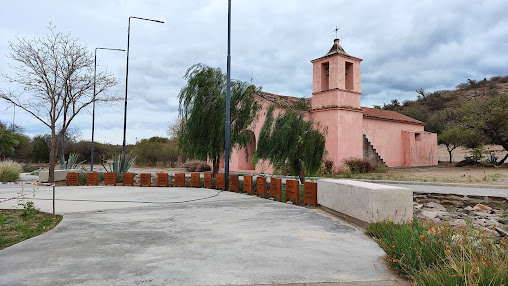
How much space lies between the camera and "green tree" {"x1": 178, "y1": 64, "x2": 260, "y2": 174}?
17203 mm

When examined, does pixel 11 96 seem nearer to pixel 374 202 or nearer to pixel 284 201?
pixel 284 201

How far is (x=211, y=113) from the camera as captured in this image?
57.1 feet

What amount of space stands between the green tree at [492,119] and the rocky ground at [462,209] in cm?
2186

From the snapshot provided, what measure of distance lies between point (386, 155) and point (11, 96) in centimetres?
2845

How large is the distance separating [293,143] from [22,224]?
9.68m

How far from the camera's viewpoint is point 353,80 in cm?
2498

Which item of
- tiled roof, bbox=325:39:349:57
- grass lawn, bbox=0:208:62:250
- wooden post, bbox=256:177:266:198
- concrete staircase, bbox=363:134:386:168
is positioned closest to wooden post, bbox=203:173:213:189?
wooden post, bbox=256:177:266:198

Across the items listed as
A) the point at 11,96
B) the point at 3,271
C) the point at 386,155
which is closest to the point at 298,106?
the point at 3,271

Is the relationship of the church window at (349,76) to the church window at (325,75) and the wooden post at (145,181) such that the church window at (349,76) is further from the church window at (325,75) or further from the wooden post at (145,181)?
the wooden post at (145,181)

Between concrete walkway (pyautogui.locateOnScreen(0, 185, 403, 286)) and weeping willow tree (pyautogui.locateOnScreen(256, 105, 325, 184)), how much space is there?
18.7ft

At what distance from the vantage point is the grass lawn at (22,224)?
6.11 m

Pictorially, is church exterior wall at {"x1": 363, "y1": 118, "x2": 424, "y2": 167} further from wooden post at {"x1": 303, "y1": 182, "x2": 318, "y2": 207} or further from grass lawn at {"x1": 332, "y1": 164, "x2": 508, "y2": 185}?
wooden post at {"x1": 303, "y1": 182, "x2": 318, "y2": 207}

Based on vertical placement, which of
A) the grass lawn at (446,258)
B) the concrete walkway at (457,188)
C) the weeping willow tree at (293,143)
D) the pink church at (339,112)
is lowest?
the grass lawn at (446,258)

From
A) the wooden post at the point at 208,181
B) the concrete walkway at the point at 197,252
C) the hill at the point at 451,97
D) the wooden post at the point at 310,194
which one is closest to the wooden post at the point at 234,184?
the wooden post at the point at 208,181
